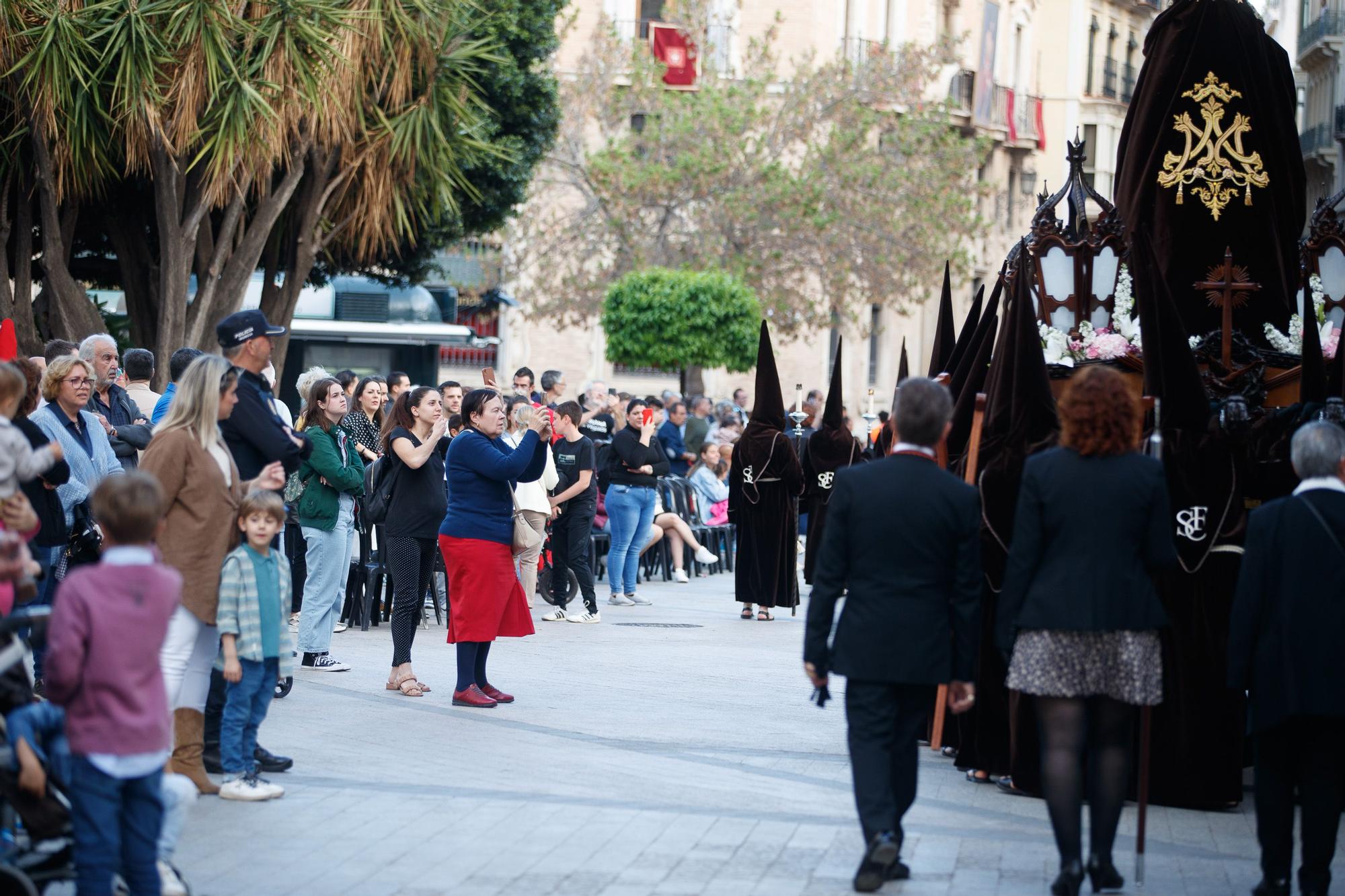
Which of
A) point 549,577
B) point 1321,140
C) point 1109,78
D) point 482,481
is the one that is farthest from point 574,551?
point 1109,78

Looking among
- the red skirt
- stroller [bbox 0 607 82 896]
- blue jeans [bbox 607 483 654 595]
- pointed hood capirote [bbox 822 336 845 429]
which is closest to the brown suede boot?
stroller [bbox 0 607 82 896]

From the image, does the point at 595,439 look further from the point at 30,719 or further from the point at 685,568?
the point at 30,719

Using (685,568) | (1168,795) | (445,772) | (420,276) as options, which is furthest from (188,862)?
(420,276)

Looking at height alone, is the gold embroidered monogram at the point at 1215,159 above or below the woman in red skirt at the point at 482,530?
above

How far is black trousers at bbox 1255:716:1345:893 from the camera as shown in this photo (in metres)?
6.59

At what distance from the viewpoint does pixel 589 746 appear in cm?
→ 948

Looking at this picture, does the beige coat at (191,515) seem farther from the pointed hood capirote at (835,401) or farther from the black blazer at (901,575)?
Result: the pointed hood capirote at (835,401)

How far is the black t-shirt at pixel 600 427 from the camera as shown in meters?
17.7

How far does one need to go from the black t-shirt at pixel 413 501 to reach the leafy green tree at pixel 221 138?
18.8ft

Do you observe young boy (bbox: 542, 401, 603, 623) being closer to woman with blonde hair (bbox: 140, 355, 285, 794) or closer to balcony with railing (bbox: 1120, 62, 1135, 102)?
woman with blonde hair (bbox: 140, 355, 285, 794)

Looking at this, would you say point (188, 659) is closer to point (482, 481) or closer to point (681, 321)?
point (482, 481)

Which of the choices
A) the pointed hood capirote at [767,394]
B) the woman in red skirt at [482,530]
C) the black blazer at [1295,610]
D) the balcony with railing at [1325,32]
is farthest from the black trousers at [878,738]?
the balcony with railing at [1325,32]

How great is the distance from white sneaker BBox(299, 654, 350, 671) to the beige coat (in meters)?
4.26

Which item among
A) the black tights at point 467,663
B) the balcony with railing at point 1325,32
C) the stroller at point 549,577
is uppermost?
the balcony with railing at point 1325,32
